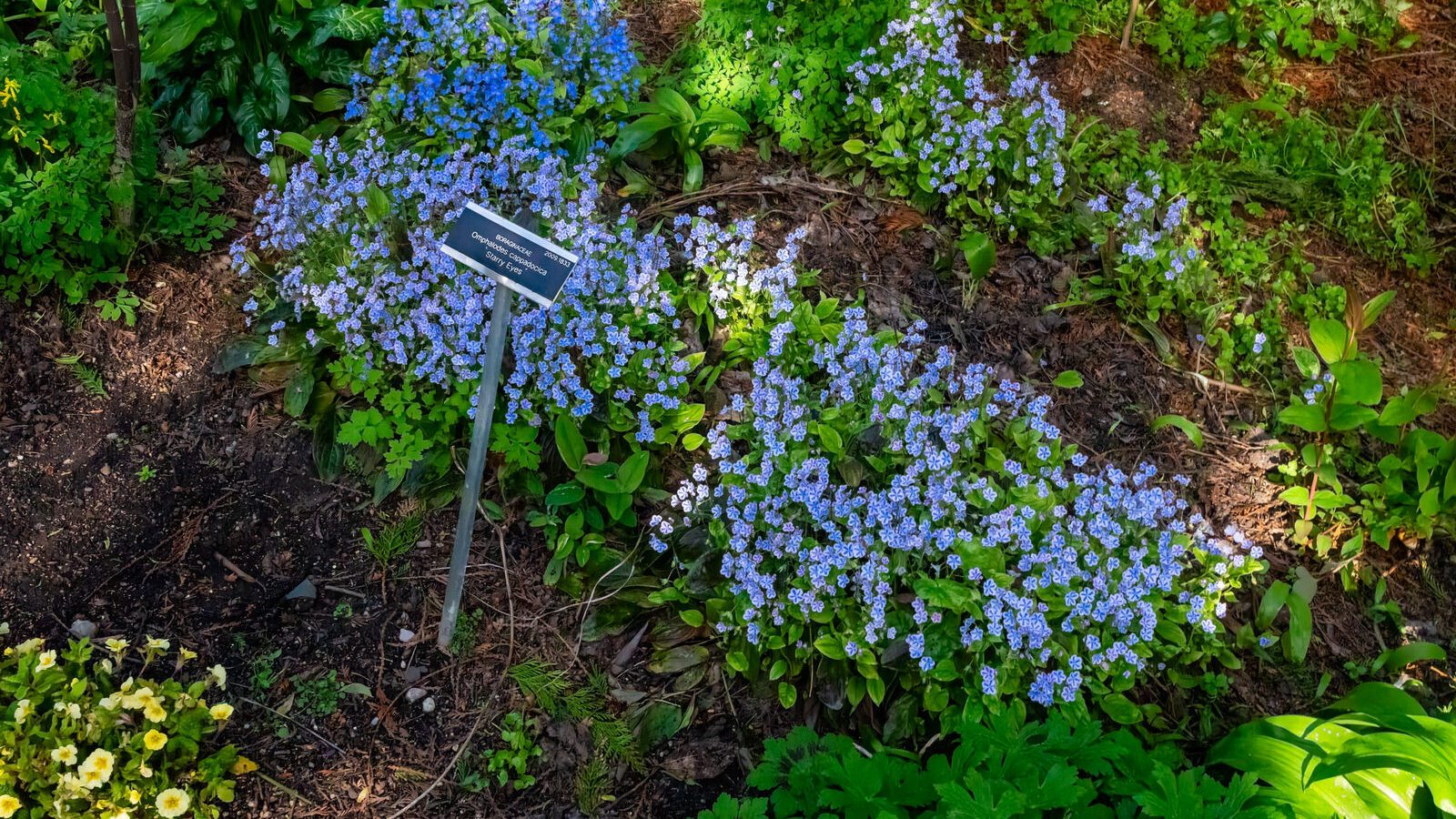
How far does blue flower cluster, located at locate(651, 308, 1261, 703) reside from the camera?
246 centimetres

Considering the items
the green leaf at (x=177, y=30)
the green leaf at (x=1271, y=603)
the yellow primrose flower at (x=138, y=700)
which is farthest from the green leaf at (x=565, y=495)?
the green leaf at (x=177, y=30)

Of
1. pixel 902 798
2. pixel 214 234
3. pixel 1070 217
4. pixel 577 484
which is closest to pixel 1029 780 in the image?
pixel 902 798

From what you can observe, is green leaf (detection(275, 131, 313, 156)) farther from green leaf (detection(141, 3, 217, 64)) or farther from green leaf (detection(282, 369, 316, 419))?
green leaf (detection(282, 369, 316, 419))

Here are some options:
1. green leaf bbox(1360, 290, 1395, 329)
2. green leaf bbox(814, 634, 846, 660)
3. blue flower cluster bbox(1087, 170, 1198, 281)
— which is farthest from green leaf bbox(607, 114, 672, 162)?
green leaf bbox(1360, 290, 1395, 329)

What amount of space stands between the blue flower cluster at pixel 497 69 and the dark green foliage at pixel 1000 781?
2.16 metres

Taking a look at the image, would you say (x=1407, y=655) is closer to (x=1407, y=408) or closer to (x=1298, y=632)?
(x=1298, y=632)

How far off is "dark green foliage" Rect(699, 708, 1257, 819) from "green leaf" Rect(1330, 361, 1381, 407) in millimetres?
1541

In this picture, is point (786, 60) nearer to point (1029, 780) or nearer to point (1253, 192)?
point (1253, 192)

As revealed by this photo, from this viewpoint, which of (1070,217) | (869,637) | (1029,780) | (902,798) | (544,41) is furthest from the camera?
(1070,217)

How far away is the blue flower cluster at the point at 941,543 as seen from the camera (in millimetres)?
2463

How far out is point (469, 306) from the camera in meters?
2.74

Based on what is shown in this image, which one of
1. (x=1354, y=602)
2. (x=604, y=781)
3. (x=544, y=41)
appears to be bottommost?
(x=604, y=781)

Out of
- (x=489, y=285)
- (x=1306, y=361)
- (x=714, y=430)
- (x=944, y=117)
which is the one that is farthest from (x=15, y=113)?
(x=1306, y=361)

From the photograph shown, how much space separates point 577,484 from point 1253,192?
9.72 feet
